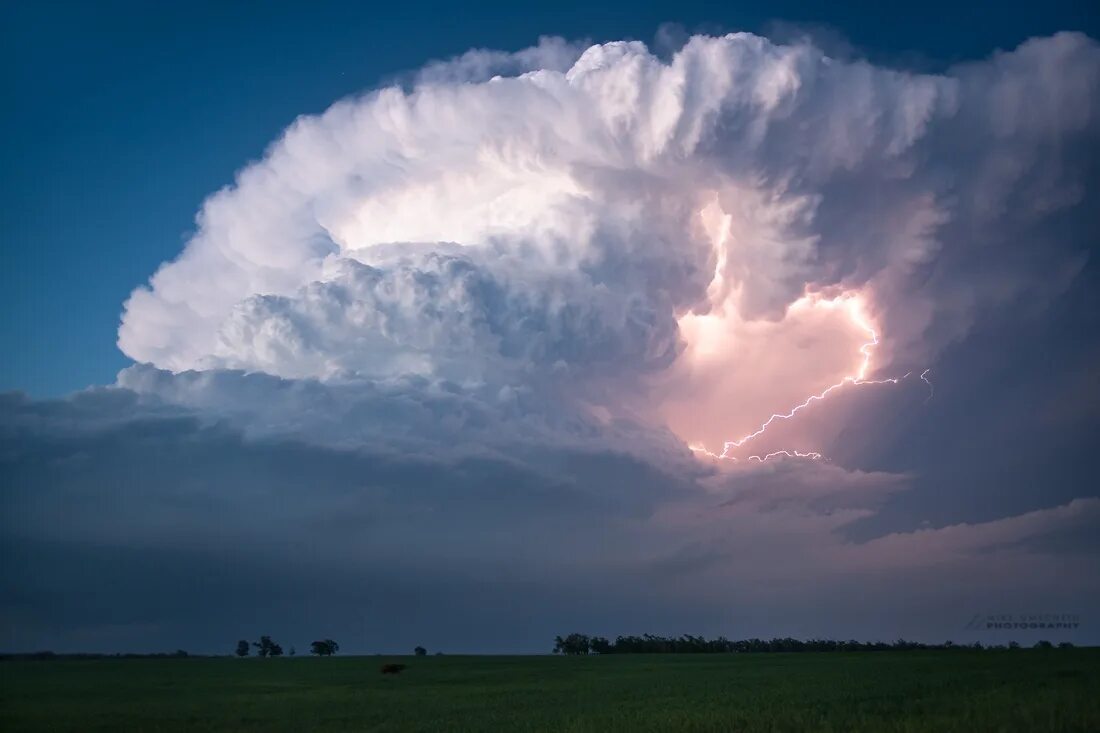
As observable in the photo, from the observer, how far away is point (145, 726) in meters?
37.6

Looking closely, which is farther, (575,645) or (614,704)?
(575,645)

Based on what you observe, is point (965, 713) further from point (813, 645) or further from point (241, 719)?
point (813, 645)

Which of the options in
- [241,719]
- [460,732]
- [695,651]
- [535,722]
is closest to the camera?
[460,732]

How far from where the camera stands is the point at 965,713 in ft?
96.1

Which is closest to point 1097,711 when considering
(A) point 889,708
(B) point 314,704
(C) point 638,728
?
(A) point 889,708

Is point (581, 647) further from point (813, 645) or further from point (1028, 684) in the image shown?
point (1028, 684)

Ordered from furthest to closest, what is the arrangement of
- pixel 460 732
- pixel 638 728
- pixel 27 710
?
1. pixel 27 710
2. pixel 460 732
3. pixel 638 728

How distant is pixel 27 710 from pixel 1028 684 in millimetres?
52920

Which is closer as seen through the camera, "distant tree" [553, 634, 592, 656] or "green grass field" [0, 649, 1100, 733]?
"green grass field" [0, 649, 1100, 733]

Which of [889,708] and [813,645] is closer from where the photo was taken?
[889,708]

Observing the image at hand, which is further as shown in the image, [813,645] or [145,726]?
[813,645]

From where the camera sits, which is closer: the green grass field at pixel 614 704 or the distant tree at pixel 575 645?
the green grass field at pixel 614 704

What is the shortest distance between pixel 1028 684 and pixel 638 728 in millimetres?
23945

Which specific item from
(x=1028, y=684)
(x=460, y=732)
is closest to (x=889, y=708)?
(x=1028, y=684)
